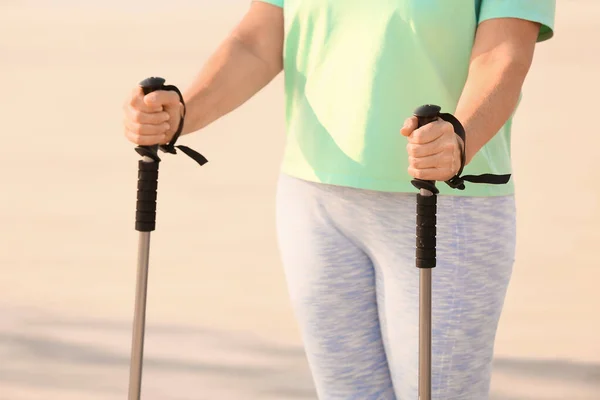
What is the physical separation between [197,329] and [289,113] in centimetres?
330

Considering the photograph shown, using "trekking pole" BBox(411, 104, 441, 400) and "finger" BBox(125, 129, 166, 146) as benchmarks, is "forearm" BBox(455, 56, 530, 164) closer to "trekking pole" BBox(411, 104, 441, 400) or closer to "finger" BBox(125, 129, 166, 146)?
"trekking pole" BBox(411, 104, 441, 400)

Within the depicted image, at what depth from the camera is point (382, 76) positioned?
2.04m

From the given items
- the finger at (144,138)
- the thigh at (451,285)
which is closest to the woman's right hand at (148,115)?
the finger at (144,138)

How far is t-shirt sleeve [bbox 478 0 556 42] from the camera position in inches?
78.2

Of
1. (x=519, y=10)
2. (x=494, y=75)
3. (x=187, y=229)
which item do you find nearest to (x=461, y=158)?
(x=494, y=75)

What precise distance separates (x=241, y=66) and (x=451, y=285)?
0.55 meters

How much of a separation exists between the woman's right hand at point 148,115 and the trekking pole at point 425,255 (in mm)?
430

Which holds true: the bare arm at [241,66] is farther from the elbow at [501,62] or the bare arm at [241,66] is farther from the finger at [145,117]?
the elbow at [501,62]

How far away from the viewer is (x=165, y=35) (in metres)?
11.0

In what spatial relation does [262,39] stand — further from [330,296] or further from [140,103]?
[330,296]

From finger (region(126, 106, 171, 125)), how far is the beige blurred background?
8.72 feet

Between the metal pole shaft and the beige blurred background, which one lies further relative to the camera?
the beige blurred background

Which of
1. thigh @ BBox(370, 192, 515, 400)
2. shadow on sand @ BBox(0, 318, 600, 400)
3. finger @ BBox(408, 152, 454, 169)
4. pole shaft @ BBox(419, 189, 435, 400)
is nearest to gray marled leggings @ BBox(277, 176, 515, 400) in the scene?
thigh @ BBox(370, 192, 515, 400)

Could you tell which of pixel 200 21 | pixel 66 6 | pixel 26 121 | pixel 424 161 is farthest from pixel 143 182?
pixel 66 6
